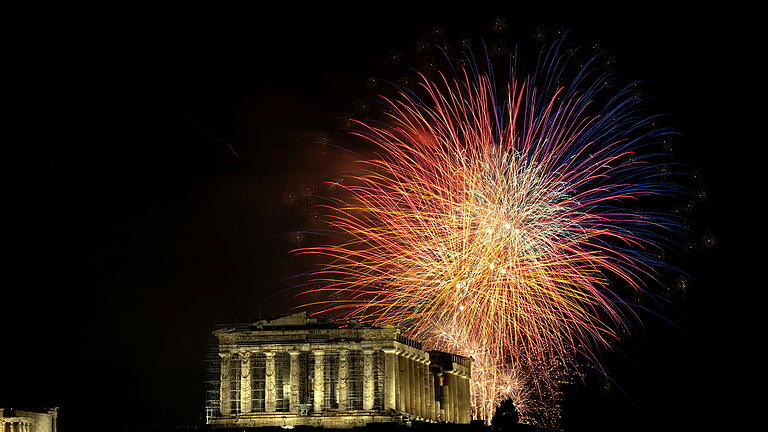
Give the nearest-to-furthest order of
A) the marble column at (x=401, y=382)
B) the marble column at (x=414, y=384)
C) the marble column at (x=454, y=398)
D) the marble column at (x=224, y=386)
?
the marble column at (x=224, y=386)
the marble column at (x=401, y=382)
the marble column at (x=414, y=384)
the marble column at (x=454, y=398)

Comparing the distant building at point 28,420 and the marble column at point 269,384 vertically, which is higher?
the marble column at point 269,384

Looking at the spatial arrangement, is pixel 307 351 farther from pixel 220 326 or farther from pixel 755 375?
pixel 755 375

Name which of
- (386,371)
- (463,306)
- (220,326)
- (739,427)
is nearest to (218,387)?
(220,326)

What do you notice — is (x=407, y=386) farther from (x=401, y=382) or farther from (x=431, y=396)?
(x=431, y=396)

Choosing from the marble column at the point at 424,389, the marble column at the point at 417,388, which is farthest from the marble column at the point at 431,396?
the marble column at the point at 417,388

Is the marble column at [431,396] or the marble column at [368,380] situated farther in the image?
the marble column at [431,396]

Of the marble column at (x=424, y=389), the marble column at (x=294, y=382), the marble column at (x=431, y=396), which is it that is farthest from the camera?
the marble column at (x=431, y=396)

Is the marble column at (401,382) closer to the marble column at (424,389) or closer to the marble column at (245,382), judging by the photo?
the marble column at (424,389)
